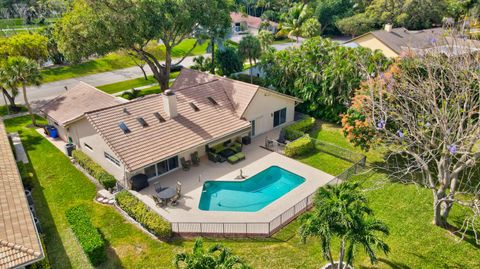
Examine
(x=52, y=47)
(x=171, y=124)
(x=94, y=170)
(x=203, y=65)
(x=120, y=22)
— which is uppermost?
(x=120, y=22)

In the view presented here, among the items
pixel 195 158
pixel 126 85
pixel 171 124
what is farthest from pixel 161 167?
pixel 126 85

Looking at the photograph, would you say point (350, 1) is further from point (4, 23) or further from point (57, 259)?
point (4, 23)

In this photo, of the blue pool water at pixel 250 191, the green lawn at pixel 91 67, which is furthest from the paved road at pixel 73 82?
the blue pool water at pixel 250 191

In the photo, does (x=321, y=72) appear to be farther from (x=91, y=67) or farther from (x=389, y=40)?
(x=91, y=67)

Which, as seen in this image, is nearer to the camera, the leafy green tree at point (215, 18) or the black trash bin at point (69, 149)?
the black trash bin at point (69, 149)

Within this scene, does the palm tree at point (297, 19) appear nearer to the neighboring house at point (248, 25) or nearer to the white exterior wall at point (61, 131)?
the neighboring house at point (248, 25)

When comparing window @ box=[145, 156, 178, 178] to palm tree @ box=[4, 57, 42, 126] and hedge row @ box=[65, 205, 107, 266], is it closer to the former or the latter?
hedge row @ box=[65, 205, 107, 266]

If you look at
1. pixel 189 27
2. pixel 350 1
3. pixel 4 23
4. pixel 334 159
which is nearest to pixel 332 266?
pixel 334 159

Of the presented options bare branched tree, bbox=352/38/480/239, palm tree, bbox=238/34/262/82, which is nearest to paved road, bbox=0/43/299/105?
palm tree, bbox=238/34/262/82
